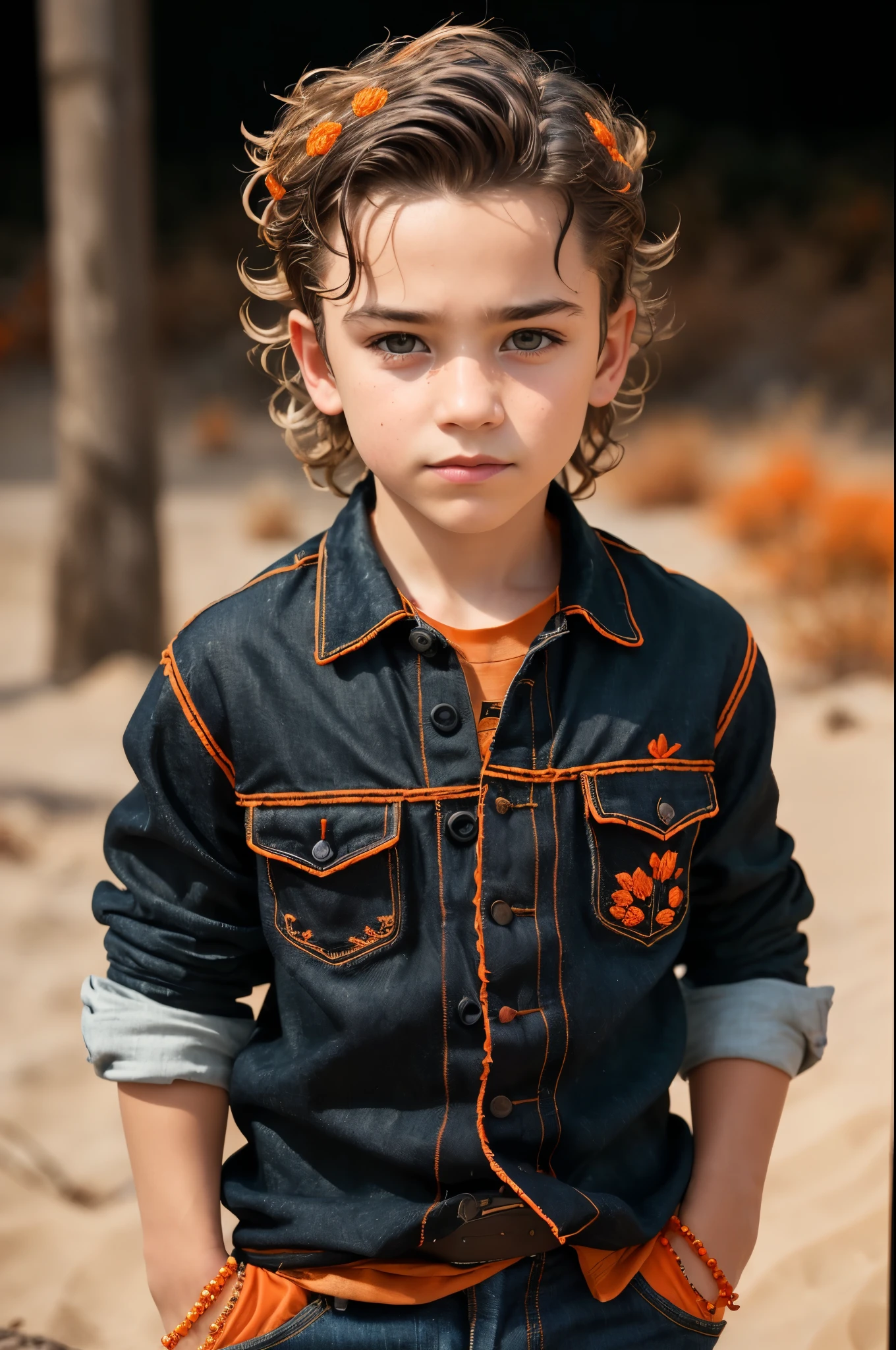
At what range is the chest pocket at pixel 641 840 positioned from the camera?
1078mm

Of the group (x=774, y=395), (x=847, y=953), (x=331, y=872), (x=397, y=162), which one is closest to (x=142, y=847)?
(x=331, y=872)

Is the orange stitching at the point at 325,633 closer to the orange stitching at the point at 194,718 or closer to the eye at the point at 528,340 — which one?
the orange stitching at the point at 194,718

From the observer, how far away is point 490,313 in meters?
0.97

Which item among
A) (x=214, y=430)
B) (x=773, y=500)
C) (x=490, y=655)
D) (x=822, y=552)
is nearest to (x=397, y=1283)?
(x=490, y=655)

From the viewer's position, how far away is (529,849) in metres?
1.06

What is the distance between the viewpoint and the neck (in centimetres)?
112

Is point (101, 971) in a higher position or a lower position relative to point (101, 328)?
lower

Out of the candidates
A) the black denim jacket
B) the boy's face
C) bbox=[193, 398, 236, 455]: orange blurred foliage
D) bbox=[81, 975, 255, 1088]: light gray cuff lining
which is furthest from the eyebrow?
bbox=[193, 398, 236, 455]: orange blurred foliage

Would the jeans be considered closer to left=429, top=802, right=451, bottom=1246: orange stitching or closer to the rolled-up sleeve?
left=429, top=802, right=451, bottom=1246: orange stitching

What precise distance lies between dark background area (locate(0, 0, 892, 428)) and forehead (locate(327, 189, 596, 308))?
13.1 feet

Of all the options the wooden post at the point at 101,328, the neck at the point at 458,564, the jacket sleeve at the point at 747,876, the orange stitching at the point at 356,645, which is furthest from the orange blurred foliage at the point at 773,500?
the orange stitching at the point at 356,645

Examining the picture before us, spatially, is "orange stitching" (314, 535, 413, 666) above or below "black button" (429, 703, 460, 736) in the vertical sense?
above

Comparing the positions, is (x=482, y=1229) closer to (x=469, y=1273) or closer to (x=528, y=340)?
(x=469, y=1273)

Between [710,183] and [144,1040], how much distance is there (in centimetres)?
603
